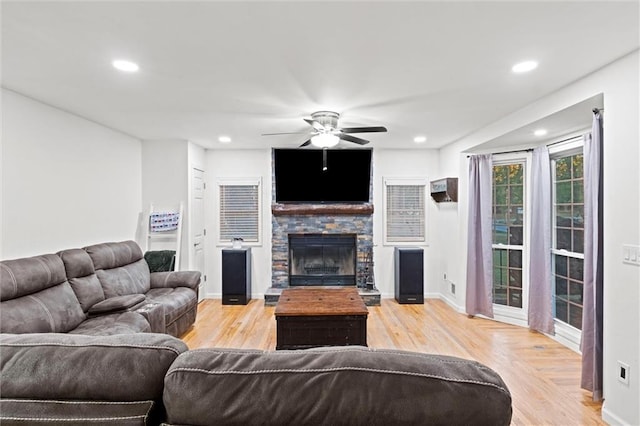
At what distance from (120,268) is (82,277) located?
561mm

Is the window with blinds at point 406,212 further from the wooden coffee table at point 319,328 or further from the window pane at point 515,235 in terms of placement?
the wooden coffee table at point 319,328

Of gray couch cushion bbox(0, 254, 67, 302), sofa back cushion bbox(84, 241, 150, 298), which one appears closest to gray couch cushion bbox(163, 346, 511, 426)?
gray couch cushion bbox(0, 254, 67, 302)

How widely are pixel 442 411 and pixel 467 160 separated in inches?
177

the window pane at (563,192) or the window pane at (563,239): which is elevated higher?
the window pane at (563,192)

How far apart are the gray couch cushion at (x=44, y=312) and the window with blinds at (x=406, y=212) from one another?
441cm

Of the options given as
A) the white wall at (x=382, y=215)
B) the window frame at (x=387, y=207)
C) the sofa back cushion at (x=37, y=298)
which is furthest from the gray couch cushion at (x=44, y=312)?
the window frame at (x=387, y=207)

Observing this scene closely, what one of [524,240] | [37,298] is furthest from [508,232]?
[37,298]

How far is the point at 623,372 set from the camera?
220 cm

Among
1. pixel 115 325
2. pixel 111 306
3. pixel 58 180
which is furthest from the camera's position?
pixel 58 180

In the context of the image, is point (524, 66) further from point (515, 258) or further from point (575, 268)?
point (515, 258)

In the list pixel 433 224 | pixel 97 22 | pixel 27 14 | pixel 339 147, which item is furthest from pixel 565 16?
pixel 433 224

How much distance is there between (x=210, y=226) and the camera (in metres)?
5.61

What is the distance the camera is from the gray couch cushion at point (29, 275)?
96.7 inches

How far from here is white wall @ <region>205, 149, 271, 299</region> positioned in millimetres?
5582
